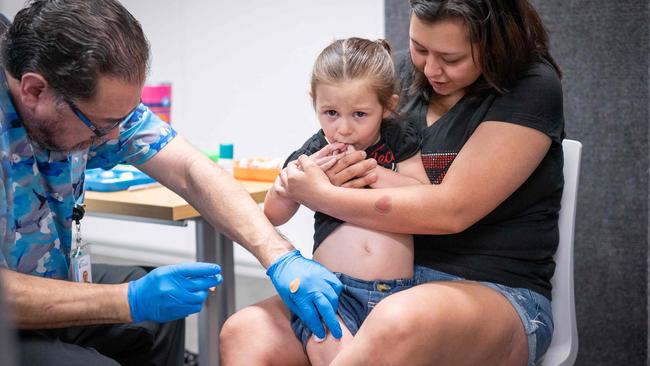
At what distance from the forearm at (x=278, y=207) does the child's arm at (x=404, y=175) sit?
0.61ft

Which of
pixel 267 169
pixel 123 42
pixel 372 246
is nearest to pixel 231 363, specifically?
pixel 372 246

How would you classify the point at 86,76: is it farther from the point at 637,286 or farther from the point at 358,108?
the point at 637,286

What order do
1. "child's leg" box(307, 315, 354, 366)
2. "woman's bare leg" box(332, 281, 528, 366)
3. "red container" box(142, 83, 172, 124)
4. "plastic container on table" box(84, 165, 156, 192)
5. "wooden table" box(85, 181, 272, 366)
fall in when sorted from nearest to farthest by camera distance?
"woman's bare leg" box(332, 281, 528, 366)
"child's leg" box(307, 315, 354, 366)
"wooden table" box(85, 181, 272, 366)
"plastic container on table" box(84, 165, 156, 192)
"red container" box(142, 83, 172, 124)

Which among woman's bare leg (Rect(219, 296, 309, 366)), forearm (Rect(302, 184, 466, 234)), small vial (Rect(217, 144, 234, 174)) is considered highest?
forearm (Rect(302, 184, 466, 234))

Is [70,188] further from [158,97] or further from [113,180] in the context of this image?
[158,97]

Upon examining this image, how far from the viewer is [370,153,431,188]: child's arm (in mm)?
1272

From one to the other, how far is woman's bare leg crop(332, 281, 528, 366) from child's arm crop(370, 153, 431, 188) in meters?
0.22

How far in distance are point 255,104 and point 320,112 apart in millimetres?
2152

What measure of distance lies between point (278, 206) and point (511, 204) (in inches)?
18.0

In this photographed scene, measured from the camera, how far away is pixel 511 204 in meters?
1.24

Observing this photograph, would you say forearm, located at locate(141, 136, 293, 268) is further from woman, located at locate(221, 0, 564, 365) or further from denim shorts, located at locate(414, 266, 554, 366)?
denim shorts, located at locate(414, 266, 554, 366)

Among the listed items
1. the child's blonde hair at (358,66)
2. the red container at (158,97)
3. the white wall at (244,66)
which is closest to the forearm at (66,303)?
the child's blonde hair at (358,66)

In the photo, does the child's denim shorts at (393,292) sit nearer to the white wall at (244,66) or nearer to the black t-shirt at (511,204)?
the black t-shirt at (511,204)

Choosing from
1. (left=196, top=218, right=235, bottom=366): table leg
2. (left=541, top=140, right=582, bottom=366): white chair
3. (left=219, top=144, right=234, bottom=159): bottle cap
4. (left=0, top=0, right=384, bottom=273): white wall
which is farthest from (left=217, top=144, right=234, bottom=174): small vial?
(left=0, top=0, right=384, bottom=273): white wall
